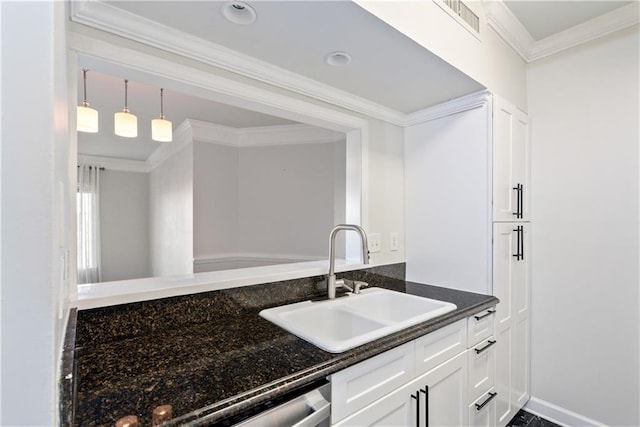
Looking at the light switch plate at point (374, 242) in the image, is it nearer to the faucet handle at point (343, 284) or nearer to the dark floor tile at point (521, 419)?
the faucet handle at point (343, 284)

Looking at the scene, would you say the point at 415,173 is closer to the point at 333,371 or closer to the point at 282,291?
the point at 282,291

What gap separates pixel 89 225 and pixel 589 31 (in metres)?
7.14

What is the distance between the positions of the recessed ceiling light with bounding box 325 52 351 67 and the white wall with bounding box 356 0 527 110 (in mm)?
263

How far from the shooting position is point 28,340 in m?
0.41

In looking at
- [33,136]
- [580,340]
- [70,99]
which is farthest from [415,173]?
[33,136]

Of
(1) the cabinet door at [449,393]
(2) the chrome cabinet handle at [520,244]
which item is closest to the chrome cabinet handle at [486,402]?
(1) the cabinet door at [449,393]

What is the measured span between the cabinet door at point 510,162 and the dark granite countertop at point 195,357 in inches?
28.2

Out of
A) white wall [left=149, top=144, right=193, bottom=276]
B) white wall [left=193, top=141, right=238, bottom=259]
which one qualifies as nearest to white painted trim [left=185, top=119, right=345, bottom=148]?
white wall [left=193, top=141, right=238, bottom=259]

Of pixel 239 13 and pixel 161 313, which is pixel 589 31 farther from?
pixel 161 313

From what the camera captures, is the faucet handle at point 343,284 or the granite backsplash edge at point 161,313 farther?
the faucet handle at point 343,284

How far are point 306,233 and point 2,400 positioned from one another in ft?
10.9

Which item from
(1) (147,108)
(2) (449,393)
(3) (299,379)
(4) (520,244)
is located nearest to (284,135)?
(1) (147,108)

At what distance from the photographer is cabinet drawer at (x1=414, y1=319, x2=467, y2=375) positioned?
1.22 meters

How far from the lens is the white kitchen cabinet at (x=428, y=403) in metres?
1.05
